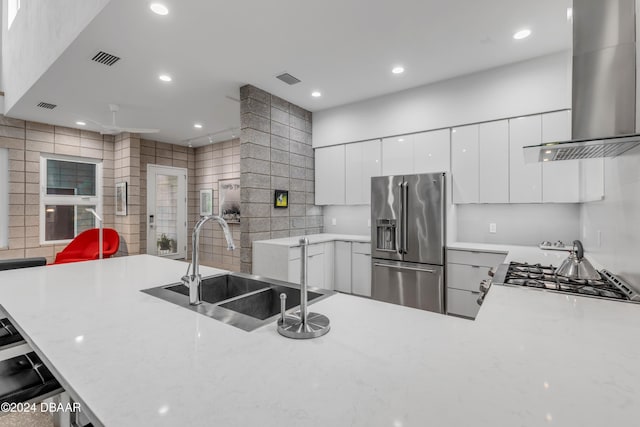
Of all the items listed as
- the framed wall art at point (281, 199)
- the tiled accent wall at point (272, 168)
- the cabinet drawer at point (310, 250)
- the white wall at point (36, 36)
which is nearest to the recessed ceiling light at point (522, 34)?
the tiled accent wall at point (272, 168)

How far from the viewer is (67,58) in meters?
3.01

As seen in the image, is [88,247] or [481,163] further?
[88,247]

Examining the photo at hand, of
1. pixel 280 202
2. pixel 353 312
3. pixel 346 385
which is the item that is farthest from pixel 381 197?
pixel 346 385

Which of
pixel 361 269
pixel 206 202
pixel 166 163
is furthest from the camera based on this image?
pixel 206 202

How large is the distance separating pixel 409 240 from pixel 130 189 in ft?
16.8

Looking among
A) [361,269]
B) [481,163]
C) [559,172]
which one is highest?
[481,163]

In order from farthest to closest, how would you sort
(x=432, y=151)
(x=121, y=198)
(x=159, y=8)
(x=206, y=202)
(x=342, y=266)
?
(x=206, y=202), (x=121, y=198), (x=342, y=266), (x=432, y=151), (x=159, y=8)

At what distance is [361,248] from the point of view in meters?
4.01

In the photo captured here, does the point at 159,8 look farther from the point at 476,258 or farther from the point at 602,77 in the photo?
the point at 476,258

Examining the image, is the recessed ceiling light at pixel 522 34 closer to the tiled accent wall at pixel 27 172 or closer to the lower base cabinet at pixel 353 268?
the lower base cabinet at pixel 353 268

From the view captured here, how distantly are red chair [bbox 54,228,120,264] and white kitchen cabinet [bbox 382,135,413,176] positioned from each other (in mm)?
4342

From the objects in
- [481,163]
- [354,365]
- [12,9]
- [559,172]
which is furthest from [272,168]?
[12,9]

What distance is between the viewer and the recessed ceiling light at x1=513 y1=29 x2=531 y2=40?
2.69 meters

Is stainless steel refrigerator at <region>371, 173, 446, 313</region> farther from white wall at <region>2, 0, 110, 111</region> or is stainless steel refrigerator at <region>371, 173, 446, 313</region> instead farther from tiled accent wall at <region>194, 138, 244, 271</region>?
tiled accent wall at <region>194, 138, 244, 271</region>
